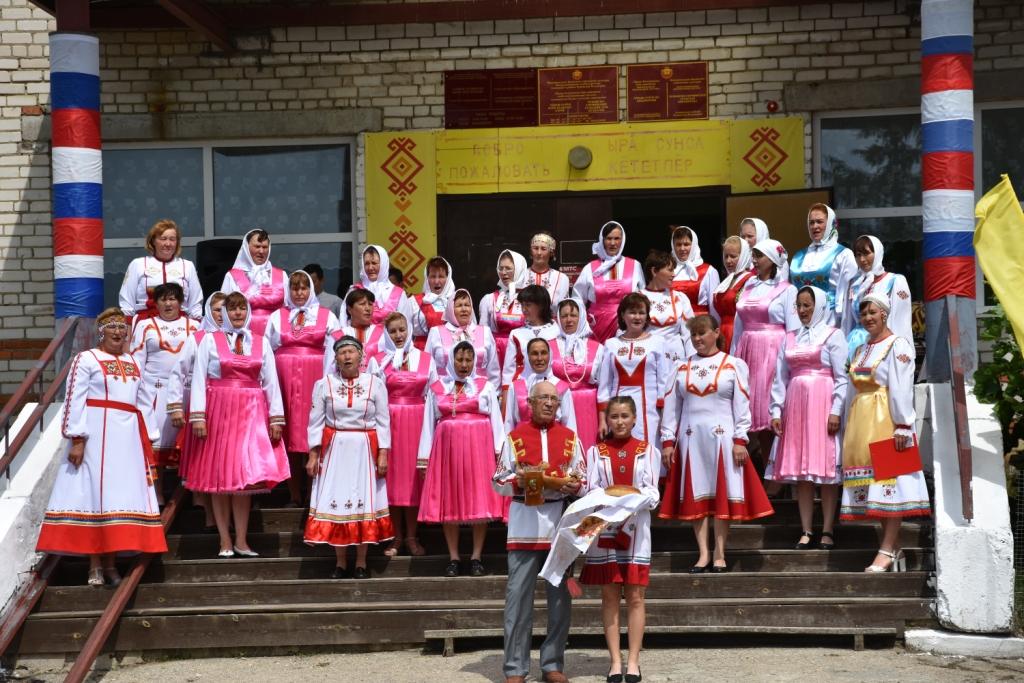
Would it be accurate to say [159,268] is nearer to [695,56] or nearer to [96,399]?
[96,399]

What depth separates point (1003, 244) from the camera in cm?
861

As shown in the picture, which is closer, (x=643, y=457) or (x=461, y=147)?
(x=643, y=457)

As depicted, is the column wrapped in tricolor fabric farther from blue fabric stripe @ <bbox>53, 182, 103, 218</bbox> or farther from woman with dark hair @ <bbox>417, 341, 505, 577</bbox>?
blue fabric stripe @ <bbox>53, 182, 103, 218</bbox>

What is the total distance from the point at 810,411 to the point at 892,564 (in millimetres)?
1031

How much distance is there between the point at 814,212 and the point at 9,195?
7.26m

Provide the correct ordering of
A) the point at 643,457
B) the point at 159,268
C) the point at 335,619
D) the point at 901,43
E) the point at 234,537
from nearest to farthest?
1. the point at 643,457
2. the point at 335,619
3. the point at 234,537
4. the point at 159,268
5. the point at 901,43

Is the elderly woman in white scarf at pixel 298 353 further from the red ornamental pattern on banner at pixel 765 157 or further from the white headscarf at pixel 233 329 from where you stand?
the red ornamental pattern on banner at pixel 765 157

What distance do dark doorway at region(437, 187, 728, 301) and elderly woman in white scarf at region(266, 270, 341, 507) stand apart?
2990 mm

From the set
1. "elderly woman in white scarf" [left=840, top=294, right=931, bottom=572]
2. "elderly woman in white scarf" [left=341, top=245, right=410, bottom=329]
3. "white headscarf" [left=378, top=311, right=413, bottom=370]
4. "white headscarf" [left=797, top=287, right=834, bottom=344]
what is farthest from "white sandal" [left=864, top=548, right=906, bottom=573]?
"elderly woman in white scarf" [left=341, top=245, right=410, bottom=329]

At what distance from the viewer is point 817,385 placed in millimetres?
8797

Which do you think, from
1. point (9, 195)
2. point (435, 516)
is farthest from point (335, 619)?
point (9, 195)

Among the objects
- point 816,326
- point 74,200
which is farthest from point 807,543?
point 74,200

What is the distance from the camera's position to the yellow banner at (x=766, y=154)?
12297 mm

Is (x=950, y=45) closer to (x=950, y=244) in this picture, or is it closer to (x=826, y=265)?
(x=950, y=244)
